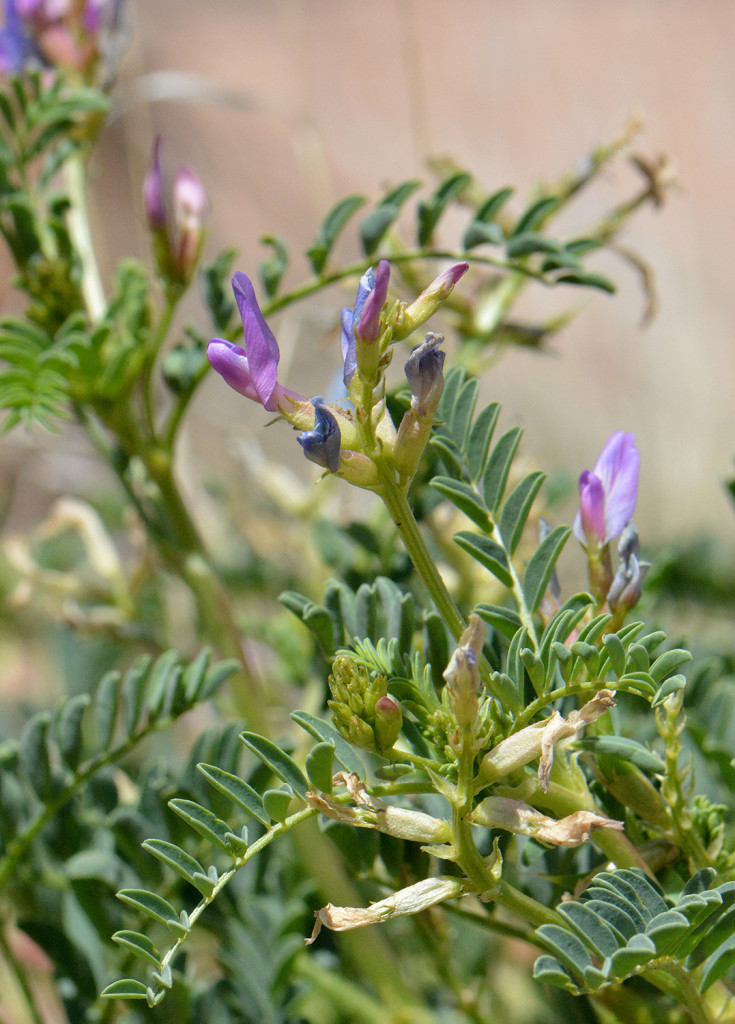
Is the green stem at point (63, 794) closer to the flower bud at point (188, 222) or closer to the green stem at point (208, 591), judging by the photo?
the green stem at point (208, 591)

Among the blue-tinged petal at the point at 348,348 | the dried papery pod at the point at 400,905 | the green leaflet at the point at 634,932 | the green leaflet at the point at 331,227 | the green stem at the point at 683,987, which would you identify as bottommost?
the green stem at the point at 683,987

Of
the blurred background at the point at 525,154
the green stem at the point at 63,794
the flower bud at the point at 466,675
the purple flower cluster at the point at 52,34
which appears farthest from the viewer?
the blurred background at the point at 525,154

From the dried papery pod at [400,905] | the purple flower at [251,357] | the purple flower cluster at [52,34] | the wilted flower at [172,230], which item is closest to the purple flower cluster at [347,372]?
the purple flower at [251,357]

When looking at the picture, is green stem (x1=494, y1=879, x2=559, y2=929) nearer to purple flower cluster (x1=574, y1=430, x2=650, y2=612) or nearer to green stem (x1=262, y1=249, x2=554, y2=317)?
purple flower cluster (x1=574, y1=430, x2=650, y2=612)

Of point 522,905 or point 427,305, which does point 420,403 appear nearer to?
point 427,305

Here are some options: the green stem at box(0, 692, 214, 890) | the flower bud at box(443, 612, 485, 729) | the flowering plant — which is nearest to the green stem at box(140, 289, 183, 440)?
the flowering plant

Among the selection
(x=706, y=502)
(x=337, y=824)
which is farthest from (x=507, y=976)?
(x=706, y=502)

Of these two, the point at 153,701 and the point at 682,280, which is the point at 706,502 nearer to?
the point at 682,280
